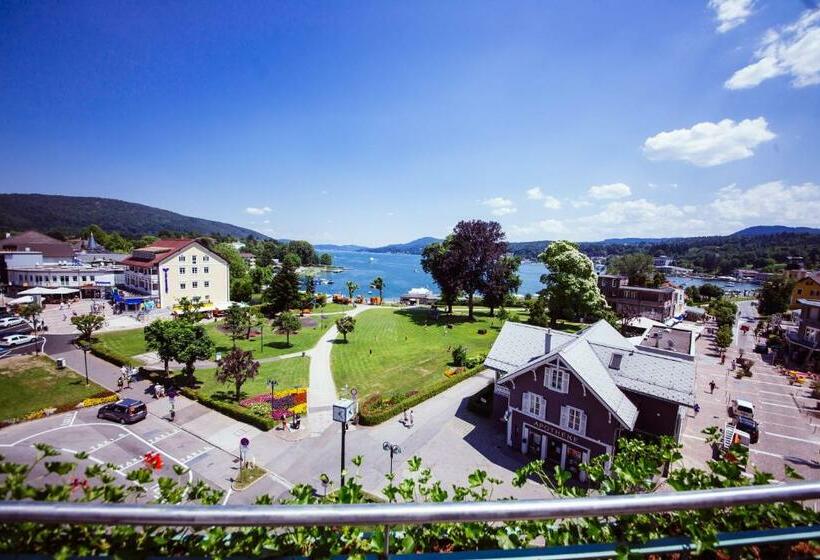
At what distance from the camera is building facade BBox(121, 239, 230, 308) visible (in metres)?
55.4

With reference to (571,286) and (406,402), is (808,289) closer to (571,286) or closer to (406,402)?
(571,286)

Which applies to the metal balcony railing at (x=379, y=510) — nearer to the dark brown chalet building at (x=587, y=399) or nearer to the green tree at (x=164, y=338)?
the dark brown chalet building at (x=587, y=399)

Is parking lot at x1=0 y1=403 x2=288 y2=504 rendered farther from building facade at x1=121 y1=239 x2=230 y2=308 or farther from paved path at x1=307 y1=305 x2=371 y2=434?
Result: building facade at x1=121 y1=239 x2=230 y2=308

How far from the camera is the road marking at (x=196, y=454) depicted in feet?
62.6

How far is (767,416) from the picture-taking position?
27922 millimetres

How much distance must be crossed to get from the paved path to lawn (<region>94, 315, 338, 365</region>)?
1.97m

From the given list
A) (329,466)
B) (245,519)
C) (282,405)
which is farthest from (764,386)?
(245,519)

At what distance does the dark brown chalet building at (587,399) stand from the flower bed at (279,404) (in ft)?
45.4

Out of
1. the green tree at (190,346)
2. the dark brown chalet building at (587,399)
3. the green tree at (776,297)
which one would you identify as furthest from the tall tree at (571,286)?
the green tree at (776,297)

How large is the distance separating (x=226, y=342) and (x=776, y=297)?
329 feet

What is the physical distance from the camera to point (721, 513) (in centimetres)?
329

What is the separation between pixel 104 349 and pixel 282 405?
2156cm

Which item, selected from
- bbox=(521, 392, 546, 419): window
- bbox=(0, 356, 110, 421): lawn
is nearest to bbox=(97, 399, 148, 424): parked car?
bbox=(0, 356, 110, 421): lawn

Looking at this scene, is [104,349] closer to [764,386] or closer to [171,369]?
[171,369]
